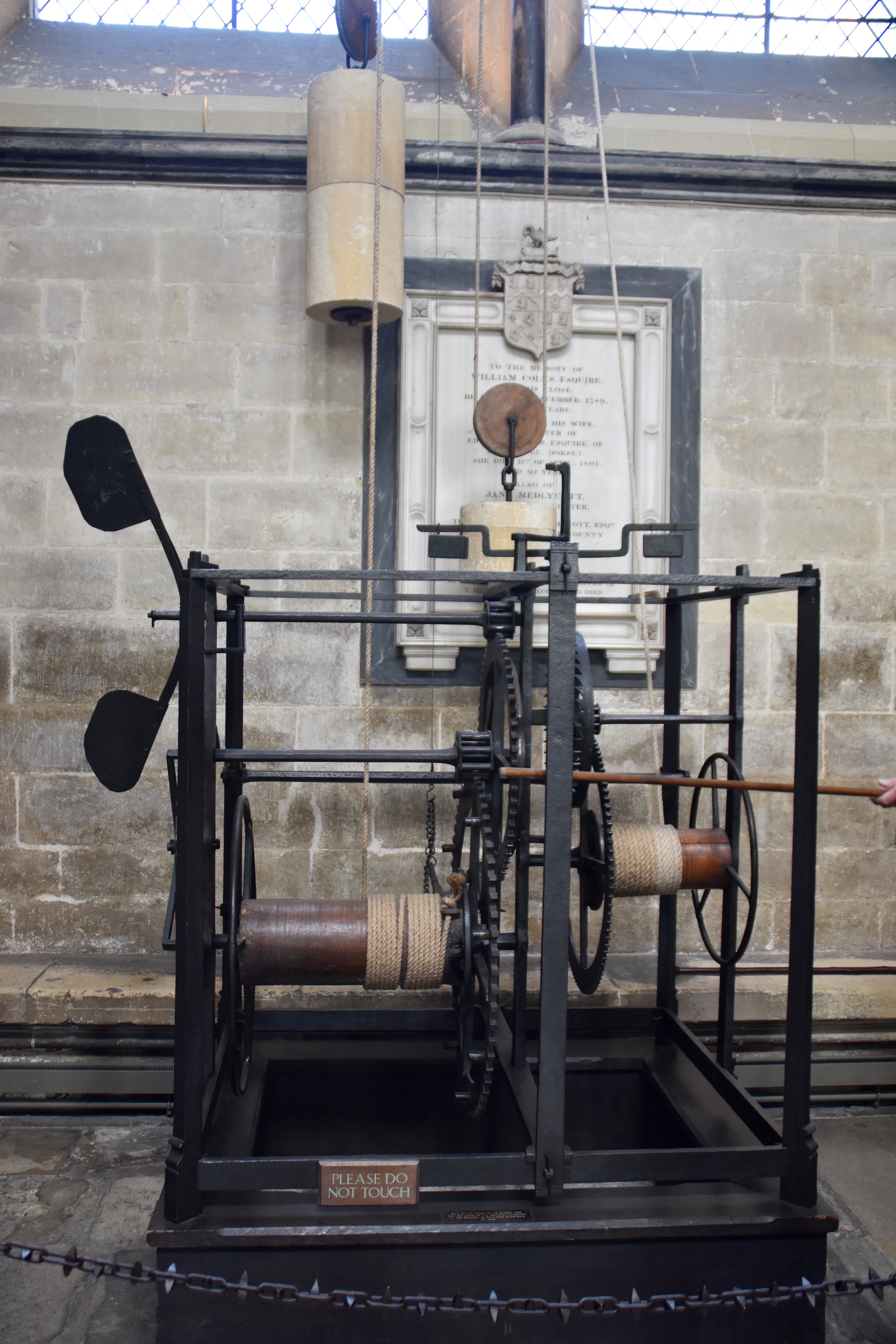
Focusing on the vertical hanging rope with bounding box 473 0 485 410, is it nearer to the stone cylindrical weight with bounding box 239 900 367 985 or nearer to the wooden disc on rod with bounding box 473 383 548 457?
the wooden disc on rod with bounding box 473 383 548 457

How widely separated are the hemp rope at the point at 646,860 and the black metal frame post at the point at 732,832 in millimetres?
164

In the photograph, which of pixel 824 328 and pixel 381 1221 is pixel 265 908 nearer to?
pixel 381 1221

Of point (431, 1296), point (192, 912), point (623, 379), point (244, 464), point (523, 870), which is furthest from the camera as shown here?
point (244, 464)

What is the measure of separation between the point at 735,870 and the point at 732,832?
100mm

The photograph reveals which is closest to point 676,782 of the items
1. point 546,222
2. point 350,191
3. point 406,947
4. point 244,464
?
point 406,947

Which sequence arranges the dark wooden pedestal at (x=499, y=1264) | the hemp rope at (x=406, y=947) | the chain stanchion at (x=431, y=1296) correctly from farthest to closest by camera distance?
the hemp rope at (x=406, y=947)
the dark wooden pedestal at (x=499, y=1264)
the chain stanchion at (x=431, y=1296)

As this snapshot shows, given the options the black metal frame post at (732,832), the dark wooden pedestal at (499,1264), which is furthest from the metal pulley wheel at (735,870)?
the dark wooden pedestal at (499,1264)

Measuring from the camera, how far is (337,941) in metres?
2.03

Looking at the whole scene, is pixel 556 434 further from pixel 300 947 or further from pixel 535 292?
pixel 300 947

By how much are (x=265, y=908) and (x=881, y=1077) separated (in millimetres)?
2096

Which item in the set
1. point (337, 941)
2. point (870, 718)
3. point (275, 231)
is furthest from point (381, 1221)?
point (275, 231)

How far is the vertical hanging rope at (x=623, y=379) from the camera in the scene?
2.86m

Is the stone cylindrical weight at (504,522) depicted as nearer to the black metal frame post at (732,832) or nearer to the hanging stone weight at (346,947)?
the black metal frame post at (732,832)

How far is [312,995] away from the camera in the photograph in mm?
2900
